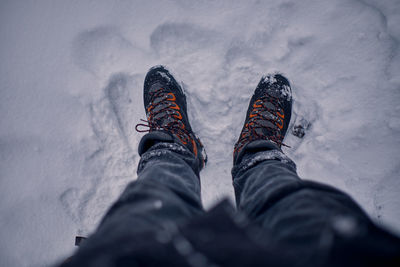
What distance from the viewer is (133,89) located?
1.26 metres

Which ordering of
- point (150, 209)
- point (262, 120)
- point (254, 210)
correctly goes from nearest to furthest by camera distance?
point (150, 209) < point (254, 210) < point (262, 120)

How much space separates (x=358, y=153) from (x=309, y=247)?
3.02ft

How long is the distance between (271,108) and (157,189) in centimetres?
94

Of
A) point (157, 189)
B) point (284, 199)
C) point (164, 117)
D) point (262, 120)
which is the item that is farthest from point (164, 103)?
point (284, 199)

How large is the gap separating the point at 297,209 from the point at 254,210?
0.54ft

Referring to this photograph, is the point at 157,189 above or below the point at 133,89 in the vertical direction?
below

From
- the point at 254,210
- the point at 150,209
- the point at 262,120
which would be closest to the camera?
the point at 150,209

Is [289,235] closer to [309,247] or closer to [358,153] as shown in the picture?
[309,247]

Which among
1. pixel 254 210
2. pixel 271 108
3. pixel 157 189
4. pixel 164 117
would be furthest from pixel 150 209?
pixel 271 108

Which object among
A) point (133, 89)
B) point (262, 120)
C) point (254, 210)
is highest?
point (133, 89)

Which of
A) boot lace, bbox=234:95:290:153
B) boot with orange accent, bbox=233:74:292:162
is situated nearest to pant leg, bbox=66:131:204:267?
boot lace, bbox=234:95:290:153

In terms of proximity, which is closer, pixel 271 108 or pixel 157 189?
pixel 157 189

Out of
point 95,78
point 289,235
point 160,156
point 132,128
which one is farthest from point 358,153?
point 95,78

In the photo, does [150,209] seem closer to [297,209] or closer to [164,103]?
[297,209]
